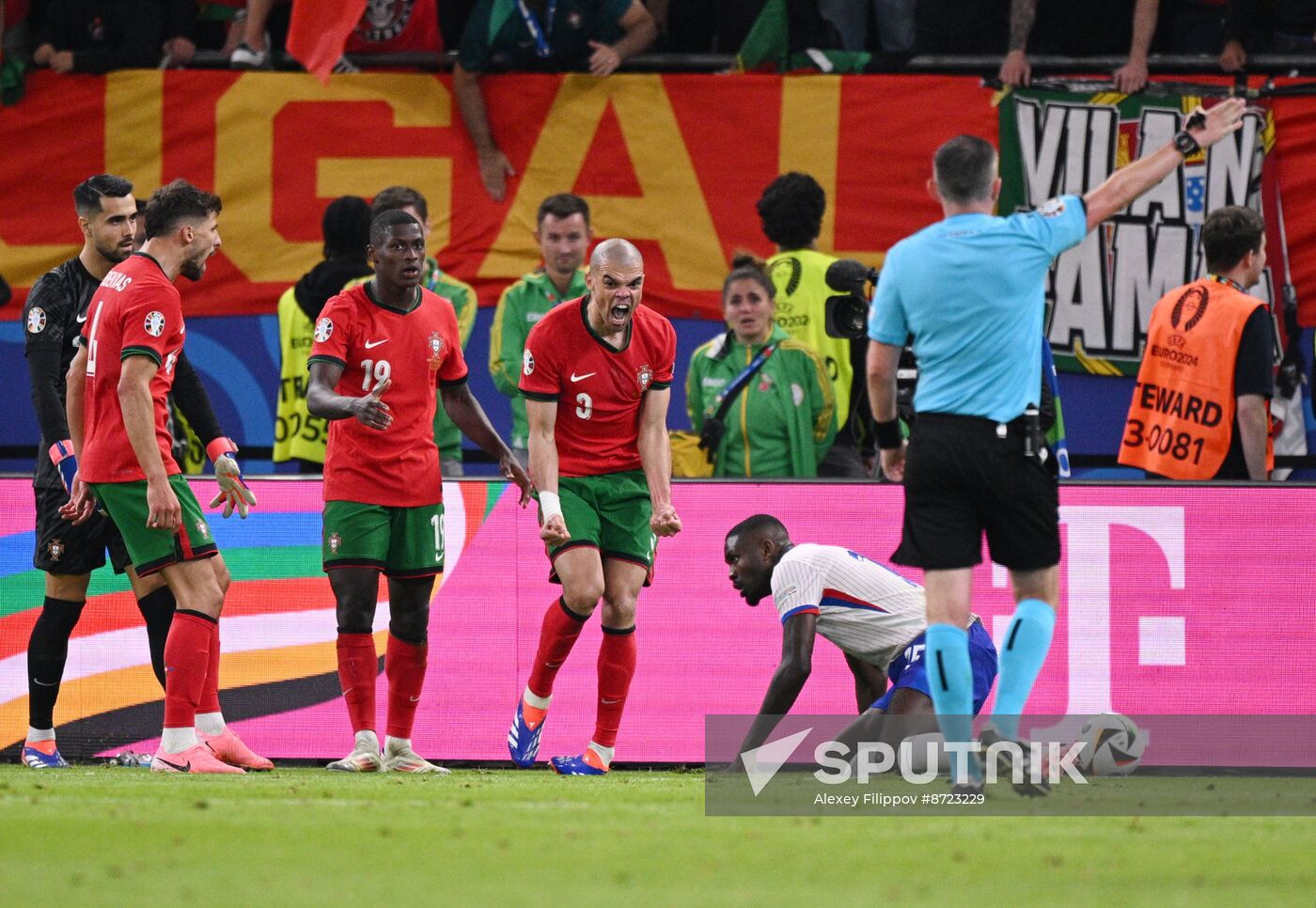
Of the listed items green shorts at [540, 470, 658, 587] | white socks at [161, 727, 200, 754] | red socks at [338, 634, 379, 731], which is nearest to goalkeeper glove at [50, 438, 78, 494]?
white socks at [161, 727, 200, 754]

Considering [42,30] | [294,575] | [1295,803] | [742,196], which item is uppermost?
[42,30]

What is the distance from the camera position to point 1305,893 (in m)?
4.14

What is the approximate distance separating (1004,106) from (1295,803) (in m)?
5.48

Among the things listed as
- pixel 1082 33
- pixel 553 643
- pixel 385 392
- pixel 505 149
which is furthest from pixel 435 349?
pixel 1082 33

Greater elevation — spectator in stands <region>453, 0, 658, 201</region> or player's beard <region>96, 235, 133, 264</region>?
spectator in stands <region>453, 0, 658, 201</region>

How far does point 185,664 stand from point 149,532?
542 mm

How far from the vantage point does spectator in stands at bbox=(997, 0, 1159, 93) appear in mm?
10594

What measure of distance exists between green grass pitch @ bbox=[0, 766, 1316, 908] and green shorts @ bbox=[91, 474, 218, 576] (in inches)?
51.0

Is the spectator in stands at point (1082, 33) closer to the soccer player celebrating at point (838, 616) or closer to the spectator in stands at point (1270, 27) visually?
the spectator in stands at point (1270, 27)

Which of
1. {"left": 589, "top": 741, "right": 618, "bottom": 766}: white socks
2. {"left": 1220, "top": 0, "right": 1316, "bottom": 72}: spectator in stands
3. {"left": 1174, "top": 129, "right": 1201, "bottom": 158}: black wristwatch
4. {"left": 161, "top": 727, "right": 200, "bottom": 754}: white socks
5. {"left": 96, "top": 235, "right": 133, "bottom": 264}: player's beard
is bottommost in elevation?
{"left": 589, "top": 741, "right": 618, "bottom": 766}: white socks

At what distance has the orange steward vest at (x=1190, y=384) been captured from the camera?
871cm

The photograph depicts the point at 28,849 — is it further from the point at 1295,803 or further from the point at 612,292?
the point at 1295,803

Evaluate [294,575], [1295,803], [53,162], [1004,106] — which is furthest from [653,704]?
[53,162]

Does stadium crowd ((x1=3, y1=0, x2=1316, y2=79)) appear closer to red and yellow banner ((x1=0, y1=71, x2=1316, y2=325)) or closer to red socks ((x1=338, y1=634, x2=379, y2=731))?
red and yellow banner ((x1=0, y1=71, x2=1316, y2=325))
